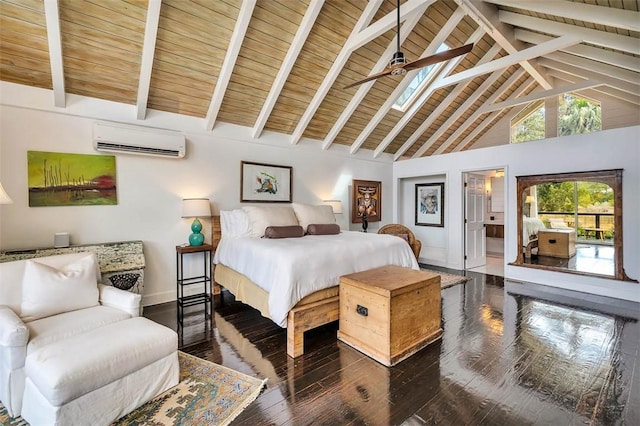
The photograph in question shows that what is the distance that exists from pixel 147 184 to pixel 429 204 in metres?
5.80

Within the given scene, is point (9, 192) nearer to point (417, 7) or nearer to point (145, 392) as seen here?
point (145, 392)

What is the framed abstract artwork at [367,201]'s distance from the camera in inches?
256

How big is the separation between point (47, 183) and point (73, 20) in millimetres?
1742

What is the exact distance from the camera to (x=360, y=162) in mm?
6625

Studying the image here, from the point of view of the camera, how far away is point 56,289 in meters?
2.27

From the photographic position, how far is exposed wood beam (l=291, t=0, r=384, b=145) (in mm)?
3707

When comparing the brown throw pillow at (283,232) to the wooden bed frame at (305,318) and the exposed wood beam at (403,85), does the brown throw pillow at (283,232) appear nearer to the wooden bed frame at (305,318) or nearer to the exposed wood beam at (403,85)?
the wooden bed frame at (305,318)

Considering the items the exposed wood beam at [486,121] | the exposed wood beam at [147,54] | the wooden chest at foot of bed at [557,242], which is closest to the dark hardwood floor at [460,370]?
the wooden chest at foot of bed at [557,242]

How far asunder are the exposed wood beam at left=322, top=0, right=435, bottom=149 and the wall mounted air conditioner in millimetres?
2637

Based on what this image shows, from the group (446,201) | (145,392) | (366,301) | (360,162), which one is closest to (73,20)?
(145,392)

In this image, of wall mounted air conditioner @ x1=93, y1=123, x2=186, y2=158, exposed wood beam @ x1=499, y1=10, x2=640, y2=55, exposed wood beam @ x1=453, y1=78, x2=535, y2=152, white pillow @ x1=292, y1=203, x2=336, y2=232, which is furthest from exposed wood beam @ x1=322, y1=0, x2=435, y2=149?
exposed wood beam @ x1=453, y1=78, x2=535, y2=152

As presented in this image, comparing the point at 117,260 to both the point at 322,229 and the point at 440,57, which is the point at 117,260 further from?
the point at 440,57

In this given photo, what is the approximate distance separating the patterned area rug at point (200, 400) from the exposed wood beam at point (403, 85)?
481 centimetres

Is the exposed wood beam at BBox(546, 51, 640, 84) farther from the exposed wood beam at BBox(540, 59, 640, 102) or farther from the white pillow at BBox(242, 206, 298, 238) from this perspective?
the white pillow at BBox(242, 206, 298, 238)
